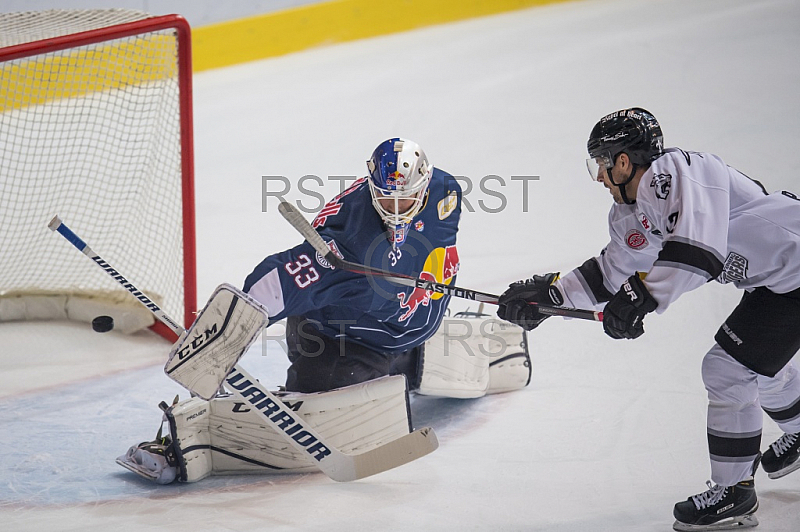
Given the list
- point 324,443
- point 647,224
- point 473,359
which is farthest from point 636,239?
point 324,443

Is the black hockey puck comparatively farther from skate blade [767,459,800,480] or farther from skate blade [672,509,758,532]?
skate blade [767,459,800,480]

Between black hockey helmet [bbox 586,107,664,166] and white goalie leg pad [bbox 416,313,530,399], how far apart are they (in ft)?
3.59

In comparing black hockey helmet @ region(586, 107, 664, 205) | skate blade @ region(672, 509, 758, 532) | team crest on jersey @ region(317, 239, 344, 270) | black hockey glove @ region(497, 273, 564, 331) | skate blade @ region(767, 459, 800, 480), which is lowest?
skate blade @ region(672, 509, 758, 532)

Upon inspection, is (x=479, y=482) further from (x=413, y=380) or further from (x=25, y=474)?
(x=25, y=474)

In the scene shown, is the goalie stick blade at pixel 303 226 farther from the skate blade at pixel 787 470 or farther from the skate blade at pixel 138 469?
the skate blade at pixel 787 470

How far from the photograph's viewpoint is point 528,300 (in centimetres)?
280

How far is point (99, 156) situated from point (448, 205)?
227cm

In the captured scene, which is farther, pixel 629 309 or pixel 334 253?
pixel 334 253

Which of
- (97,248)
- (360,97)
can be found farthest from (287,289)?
(360,97)

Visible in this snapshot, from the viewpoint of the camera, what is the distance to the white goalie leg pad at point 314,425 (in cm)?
286

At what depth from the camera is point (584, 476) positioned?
283 cm

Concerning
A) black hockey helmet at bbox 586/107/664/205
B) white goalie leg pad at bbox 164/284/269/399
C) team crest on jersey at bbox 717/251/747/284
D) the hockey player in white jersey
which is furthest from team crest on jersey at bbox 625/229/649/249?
white goalie leg pad at bbox 164/284/269/399

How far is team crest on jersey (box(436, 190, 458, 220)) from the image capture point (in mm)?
3070

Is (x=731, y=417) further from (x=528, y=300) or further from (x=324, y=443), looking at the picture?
(x=324, y=443)
